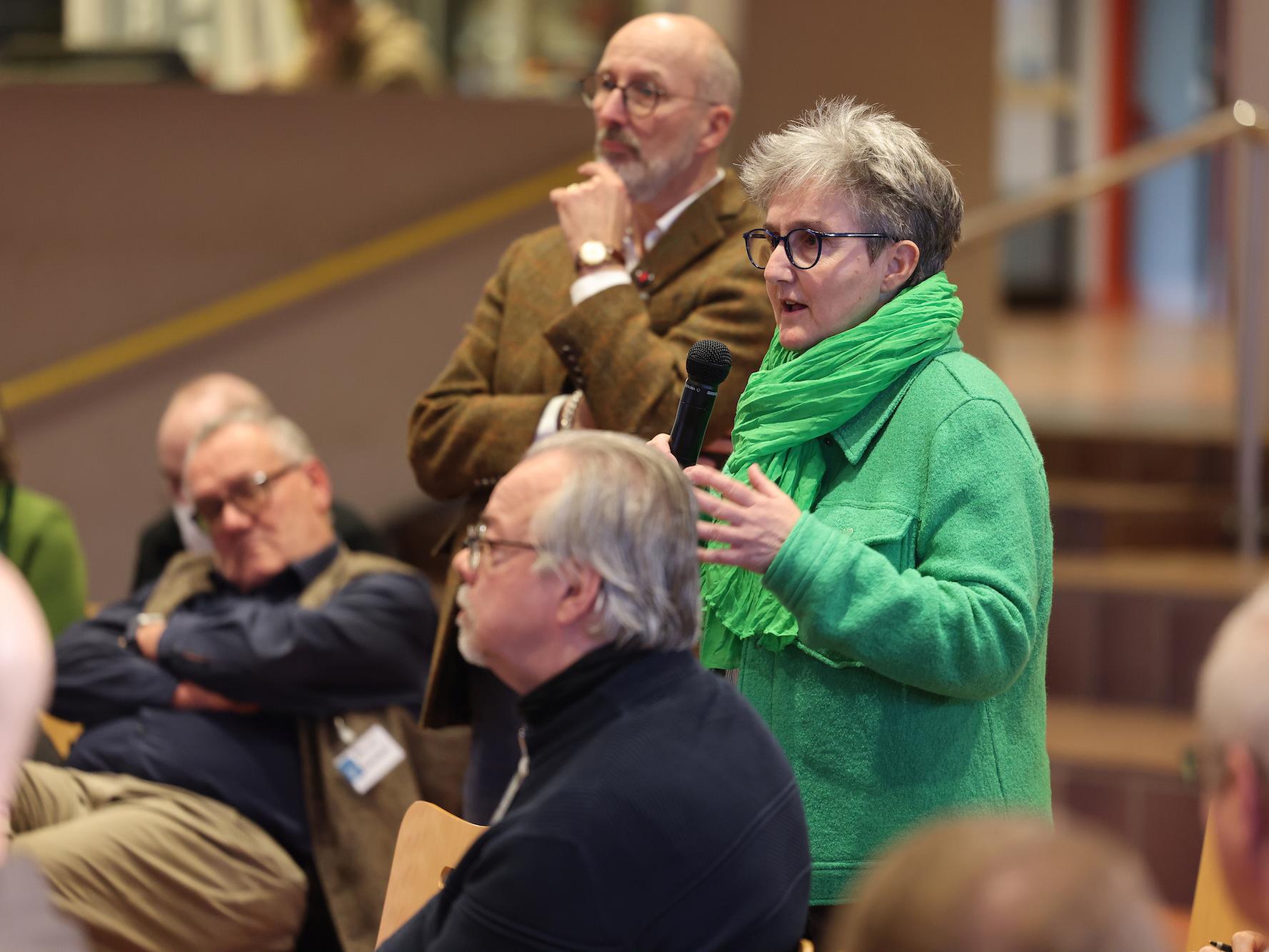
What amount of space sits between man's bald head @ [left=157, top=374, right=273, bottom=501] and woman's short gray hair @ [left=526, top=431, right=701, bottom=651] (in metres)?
2.12

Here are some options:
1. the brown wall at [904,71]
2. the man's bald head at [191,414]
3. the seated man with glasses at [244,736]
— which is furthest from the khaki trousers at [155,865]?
the brown wall at [904,71]

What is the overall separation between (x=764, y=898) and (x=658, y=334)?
1.12 metres

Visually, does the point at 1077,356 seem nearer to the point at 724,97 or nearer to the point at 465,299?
the point at 465,299

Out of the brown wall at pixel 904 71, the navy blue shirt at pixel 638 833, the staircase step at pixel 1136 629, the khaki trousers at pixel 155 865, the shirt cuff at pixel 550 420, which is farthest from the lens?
the brown wall at pixel 904 71

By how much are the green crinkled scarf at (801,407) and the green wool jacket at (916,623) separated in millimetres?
31

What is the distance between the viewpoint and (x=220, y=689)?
2988mm

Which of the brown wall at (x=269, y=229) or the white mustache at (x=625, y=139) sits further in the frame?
the brown wall at (x=269, y=229)

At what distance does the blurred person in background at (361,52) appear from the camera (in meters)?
5.34

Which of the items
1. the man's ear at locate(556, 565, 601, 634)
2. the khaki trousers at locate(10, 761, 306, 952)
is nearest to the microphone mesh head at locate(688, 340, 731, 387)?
the man's ear at locate(556, 565, 601, 634)

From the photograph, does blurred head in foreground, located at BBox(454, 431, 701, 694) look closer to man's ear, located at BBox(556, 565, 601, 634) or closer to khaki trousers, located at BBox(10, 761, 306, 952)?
man's ear, located at BBox(556, 565, 601, 634)

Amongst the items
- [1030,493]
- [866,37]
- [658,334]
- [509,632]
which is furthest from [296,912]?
[866,37]

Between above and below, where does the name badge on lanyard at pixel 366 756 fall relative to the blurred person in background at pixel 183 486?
below

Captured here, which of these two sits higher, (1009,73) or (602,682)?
(1009,73)

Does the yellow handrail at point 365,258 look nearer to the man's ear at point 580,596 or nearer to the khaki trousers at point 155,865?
the khaki trousers at point 155,865
